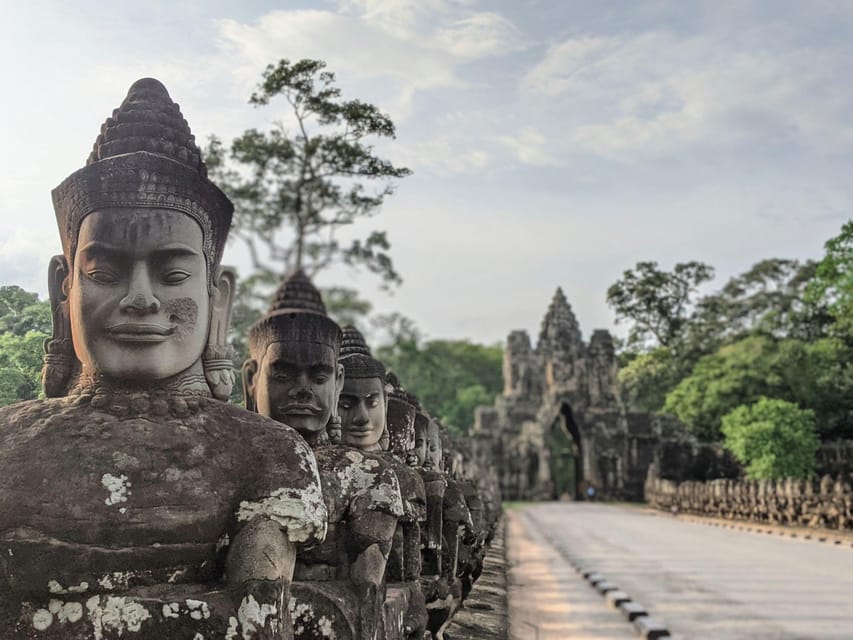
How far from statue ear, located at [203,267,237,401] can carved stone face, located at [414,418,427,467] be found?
13.1 ft

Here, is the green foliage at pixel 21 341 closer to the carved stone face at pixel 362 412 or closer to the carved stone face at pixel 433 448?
the carved stone face at pixel 362 412

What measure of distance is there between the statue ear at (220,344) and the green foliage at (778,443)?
3380cm

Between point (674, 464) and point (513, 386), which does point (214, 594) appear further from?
point (513, 386)

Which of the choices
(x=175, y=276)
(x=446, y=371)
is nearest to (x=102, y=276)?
(x=175, y=276)

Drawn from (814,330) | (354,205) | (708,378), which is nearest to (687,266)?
(814,330)

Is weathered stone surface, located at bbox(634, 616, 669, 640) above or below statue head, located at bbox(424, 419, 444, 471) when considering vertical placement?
below

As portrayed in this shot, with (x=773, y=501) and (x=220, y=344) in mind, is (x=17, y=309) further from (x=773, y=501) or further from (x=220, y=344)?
(x=773, y=501)

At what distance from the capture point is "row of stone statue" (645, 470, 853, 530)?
23.4 m

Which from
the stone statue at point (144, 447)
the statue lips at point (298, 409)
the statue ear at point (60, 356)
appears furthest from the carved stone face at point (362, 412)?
the statue ear at point (60, 356)

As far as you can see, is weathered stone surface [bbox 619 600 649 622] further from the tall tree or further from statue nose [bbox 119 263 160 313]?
the tall tree

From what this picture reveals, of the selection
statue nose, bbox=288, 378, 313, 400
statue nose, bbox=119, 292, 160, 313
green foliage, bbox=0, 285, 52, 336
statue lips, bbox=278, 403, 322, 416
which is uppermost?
green foliage, bbox=0, 285, 52, 336

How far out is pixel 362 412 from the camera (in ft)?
19.0

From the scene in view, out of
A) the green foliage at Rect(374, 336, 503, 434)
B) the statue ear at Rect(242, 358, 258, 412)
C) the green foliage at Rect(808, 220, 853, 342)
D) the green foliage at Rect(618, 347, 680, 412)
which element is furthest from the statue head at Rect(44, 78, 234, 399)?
the green foliage at Rect(618, 347, 680, 412)

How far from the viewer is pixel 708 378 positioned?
4434 centimetres
